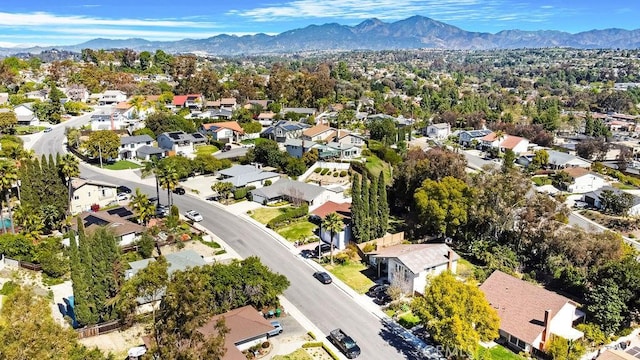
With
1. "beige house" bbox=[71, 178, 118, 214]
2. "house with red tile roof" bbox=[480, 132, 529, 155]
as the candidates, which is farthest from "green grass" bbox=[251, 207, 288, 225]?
"house with red tile roof" bbox=[480, 132, 529, 155]

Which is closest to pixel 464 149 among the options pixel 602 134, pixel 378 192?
pixel 602 134

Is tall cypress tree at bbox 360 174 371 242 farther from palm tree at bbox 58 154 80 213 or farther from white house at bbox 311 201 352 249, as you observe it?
palm tree at bbox 58 154 80 213

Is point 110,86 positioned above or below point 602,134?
above

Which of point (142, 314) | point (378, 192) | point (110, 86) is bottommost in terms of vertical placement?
point (142, 314)

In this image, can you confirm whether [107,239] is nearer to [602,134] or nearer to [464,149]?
[464,149]

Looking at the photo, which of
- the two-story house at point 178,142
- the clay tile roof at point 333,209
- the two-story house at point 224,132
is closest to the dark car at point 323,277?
the clay tile roof at point 333,209
